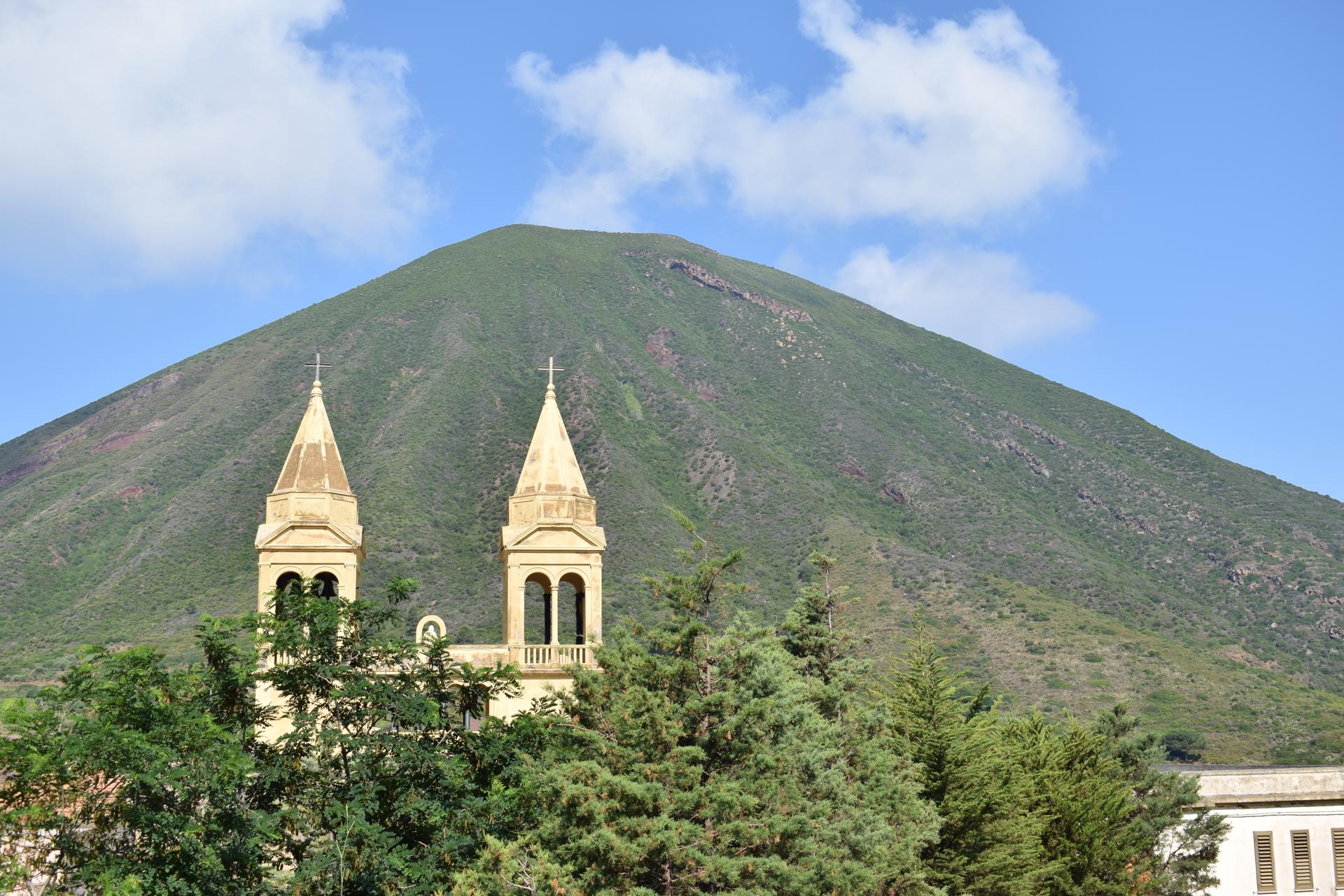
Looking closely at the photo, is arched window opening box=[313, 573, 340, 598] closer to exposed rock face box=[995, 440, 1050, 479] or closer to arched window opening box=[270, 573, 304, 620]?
arched window opening box=[270, 573, 304, 620]

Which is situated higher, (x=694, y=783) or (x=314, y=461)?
(x=314, y=461)

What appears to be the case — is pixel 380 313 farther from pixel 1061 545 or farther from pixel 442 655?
pixel 442 655

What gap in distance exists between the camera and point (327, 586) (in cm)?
3284

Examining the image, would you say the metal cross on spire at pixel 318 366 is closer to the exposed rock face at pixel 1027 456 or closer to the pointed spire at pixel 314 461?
the pointed spire at pixel 314 461

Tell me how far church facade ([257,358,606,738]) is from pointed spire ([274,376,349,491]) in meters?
0.02

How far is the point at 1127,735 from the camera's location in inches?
1512

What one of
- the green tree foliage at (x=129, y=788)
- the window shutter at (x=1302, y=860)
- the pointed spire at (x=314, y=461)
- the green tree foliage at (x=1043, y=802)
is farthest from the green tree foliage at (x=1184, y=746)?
the green tree foliage at (x=129, y=788)

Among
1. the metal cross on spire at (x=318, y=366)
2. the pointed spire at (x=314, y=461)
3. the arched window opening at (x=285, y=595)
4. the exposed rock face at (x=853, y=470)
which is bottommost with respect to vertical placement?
the arched window opening at (x=285, y=595)

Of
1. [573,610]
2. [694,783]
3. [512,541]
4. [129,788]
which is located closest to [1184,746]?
[573,610]

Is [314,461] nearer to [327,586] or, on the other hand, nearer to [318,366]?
[327,586]

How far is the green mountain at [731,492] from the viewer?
69.9m

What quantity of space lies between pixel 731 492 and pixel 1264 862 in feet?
171

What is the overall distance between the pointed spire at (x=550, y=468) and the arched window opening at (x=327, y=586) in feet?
14.8

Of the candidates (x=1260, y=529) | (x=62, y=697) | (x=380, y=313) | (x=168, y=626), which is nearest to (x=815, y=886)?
(x=62, y=697)
